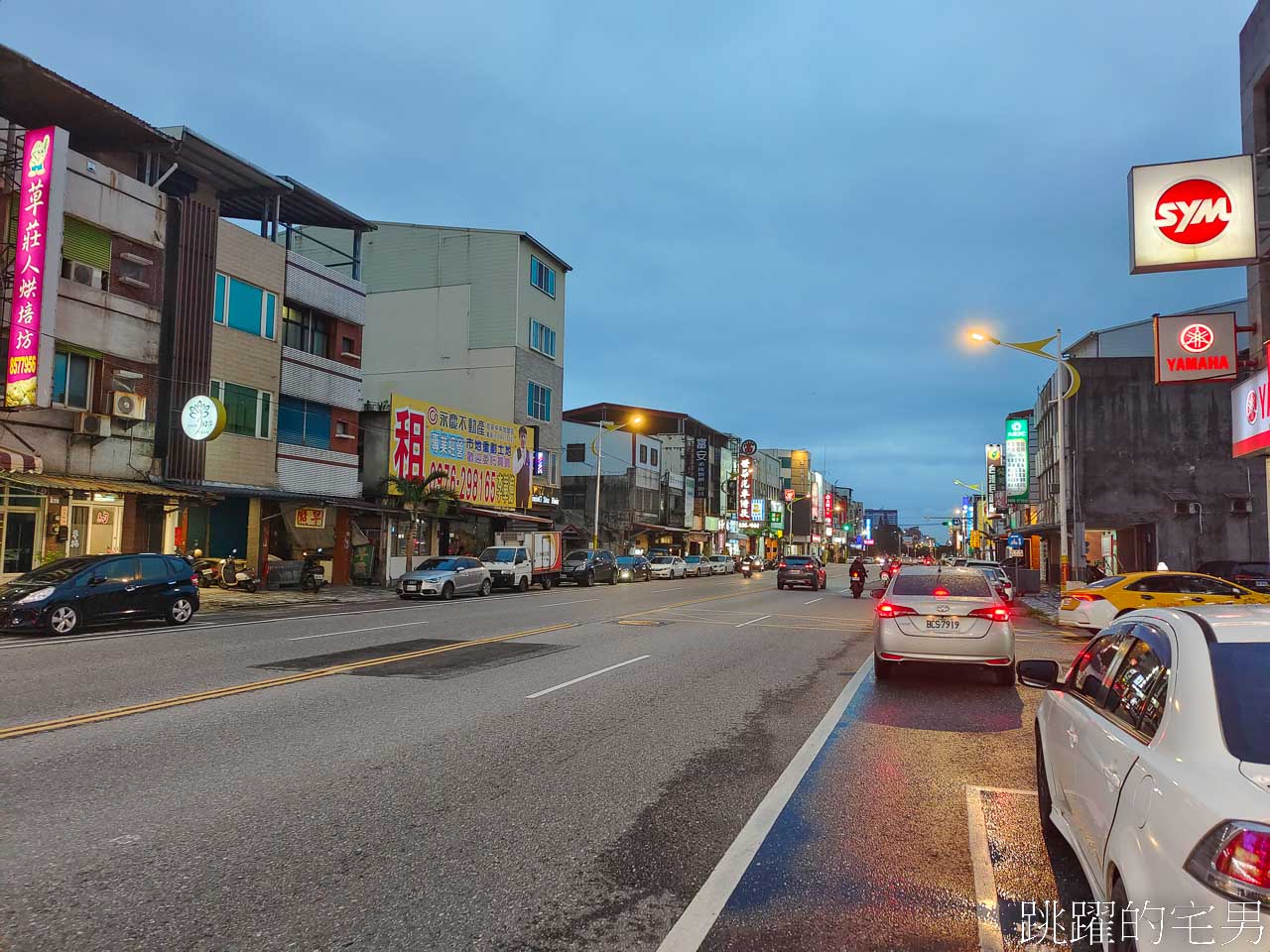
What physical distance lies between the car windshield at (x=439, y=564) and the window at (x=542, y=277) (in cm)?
2379

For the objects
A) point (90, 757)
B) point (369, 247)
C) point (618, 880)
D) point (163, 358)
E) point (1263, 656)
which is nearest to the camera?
point (1263, 656)

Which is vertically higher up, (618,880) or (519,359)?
(519,359)

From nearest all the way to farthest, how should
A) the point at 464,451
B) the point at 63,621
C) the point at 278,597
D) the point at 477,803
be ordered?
the point at 477,803 < the point at 63,621 < the point at 278,597 < the point at 464,451

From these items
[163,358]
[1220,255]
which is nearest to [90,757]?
[1220,255]

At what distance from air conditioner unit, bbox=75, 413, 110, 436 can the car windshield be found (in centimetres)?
977

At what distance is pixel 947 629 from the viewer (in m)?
10.4

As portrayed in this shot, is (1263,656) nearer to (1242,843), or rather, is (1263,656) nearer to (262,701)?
(1242,843)

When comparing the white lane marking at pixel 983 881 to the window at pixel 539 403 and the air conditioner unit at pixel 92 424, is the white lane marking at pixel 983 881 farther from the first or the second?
the window at pixel 539 403

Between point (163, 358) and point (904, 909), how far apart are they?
2709 cm

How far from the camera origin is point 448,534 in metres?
38.8

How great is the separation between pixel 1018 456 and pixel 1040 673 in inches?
2174

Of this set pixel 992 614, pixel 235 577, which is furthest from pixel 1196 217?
pixel 235 577

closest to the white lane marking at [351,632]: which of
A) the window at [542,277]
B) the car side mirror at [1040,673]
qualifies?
the car side mirror at [1040,673]

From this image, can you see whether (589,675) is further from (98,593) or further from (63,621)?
(98,593)
